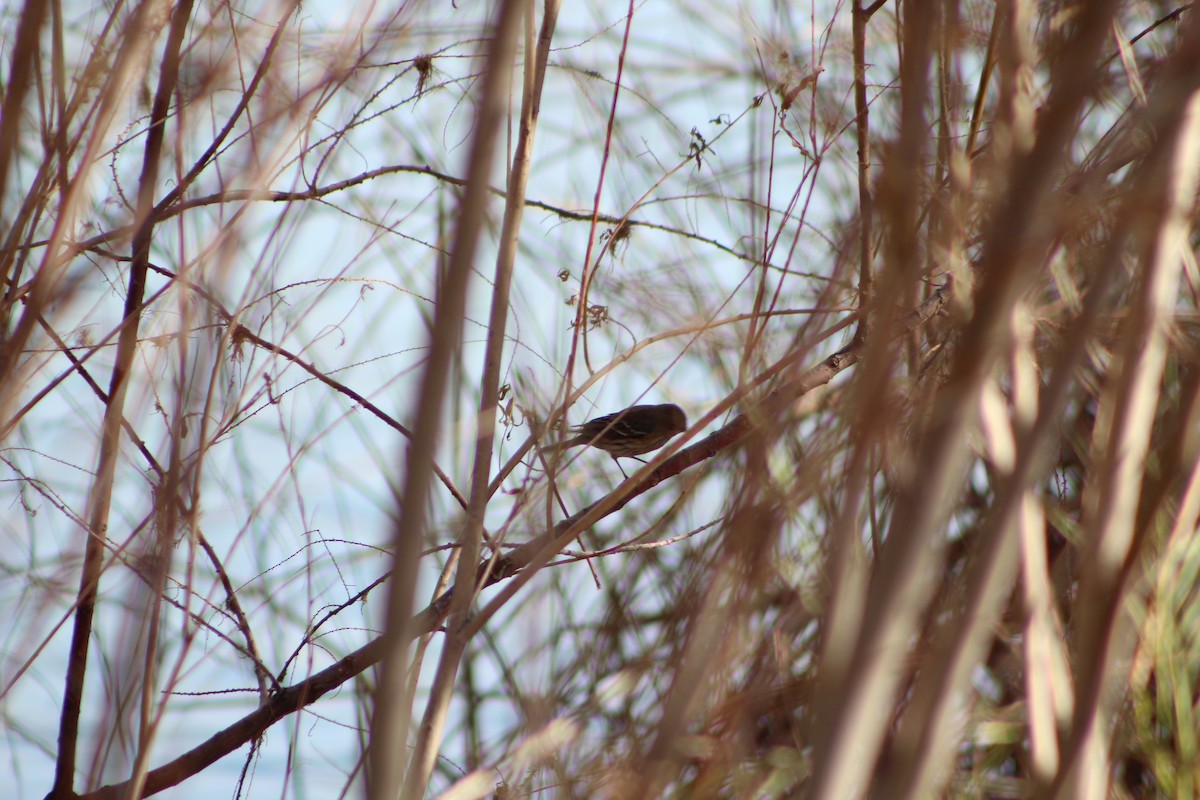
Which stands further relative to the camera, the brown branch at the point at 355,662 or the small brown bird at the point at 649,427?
the small brown bird at the point at 649,427

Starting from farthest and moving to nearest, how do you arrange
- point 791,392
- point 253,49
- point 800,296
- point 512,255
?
point 800,296
point 253,49
point 512,255
point 791,392

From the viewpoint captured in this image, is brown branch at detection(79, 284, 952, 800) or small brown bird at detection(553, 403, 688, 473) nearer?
brown branch at detection(79, 284, 952, 800)

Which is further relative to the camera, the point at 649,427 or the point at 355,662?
the point at 649,427

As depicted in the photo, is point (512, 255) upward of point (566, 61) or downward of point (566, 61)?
downward

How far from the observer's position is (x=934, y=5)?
572mm

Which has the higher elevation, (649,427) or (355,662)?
(649,427)

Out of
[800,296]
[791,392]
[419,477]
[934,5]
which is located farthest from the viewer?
[800,296]

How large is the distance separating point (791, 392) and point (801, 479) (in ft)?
0.18

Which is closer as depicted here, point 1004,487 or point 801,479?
point 1004,487

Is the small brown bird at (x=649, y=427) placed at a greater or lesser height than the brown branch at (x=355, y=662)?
greater

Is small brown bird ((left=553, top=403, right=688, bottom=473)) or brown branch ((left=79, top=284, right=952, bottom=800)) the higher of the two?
small brown bird ((left=553, top=403, right=688, bottom=473))

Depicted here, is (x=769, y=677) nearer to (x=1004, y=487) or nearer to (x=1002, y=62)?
(x=1004, y=487)

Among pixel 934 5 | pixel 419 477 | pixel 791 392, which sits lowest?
pixel 419 477

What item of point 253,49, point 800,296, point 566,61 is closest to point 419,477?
point 253,49
